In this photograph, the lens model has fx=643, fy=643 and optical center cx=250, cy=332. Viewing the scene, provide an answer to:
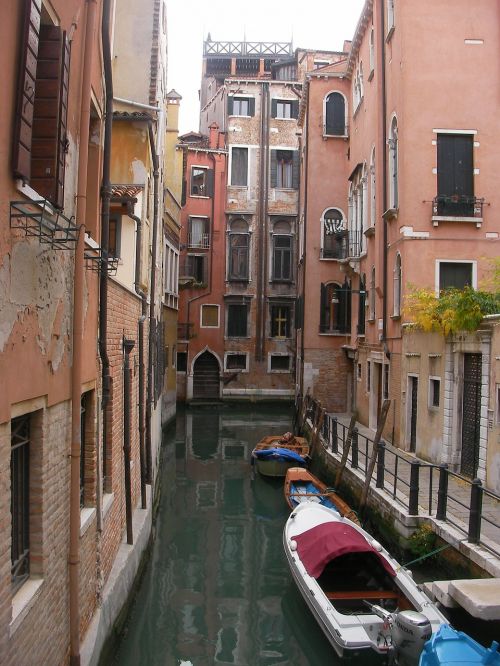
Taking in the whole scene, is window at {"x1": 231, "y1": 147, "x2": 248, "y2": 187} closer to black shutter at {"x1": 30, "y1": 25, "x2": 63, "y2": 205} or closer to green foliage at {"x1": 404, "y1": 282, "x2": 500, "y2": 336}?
green foliage at {"x1": 404, "y1": 282, "x2": 500, "y2": 336}

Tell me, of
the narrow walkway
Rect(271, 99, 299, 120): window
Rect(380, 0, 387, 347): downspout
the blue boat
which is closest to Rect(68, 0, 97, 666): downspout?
the blue boat

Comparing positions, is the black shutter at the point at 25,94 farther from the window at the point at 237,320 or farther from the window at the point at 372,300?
the window at the point at 237,320

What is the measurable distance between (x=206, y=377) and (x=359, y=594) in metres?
24.2

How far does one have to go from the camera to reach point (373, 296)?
59.1 ft

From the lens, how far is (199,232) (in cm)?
3123

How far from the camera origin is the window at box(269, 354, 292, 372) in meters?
31.5

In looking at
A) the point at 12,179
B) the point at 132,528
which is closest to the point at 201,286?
the point at 132,528

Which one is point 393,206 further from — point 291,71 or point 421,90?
point 291,71

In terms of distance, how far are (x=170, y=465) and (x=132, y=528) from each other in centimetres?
958

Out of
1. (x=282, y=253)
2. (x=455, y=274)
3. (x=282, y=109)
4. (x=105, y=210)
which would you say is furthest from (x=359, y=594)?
(x=282, y=109)

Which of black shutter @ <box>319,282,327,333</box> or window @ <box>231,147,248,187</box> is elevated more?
window @ <box>231,147,248,187</box>

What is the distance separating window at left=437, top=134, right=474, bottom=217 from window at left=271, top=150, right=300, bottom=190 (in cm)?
1726

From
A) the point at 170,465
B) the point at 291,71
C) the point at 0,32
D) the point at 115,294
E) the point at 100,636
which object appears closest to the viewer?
the point at 0,32

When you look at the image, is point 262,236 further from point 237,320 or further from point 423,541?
point 423,541
